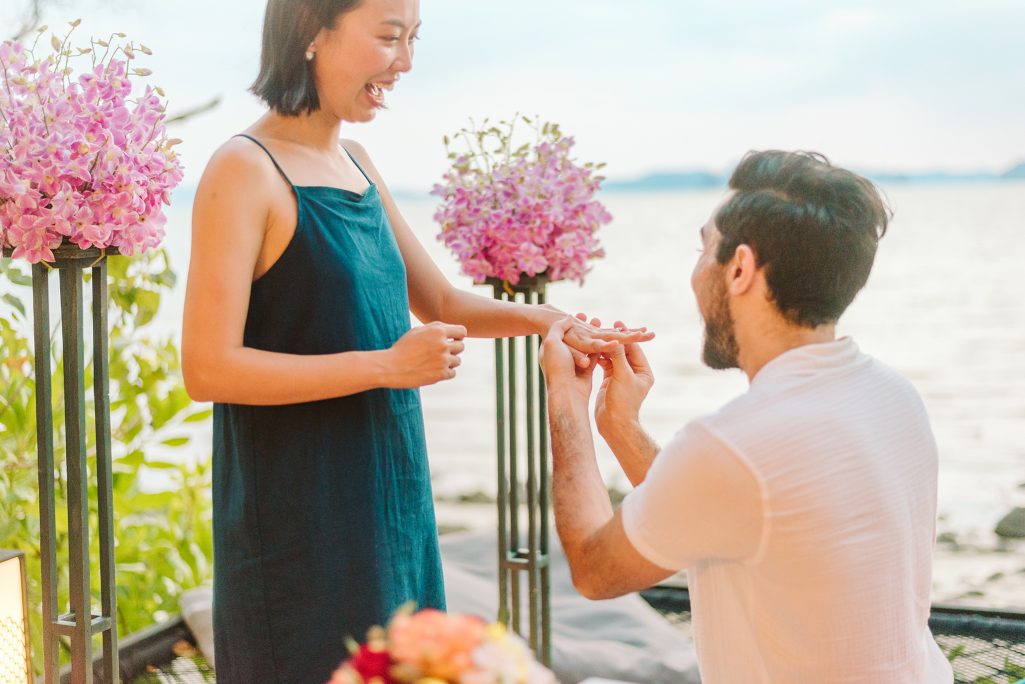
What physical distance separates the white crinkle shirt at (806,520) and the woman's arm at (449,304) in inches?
24.9

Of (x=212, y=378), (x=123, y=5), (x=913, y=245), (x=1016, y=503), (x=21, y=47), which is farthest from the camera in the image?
(x=913, y=245)

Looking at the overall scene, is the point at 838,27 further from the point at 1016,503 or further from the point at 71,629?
the point at 71,629

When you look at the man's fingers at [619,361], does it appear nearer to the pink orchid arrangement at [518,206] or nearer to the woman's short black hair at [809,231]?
the woman's short black hair at [809,231]

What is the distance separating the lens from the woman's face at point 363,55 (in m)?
1.54

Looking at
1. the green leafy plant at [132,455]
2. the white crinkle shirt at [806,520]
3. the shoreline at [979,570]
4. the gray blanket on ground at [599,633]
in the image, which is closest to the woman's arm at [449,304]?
the white crinkle shirt at [806,520]

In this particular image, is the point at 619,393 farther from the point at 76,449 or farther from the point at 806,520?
the point at 76,449

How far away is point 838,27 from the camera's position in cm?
998

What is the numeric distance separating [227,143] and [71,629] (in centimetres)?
86

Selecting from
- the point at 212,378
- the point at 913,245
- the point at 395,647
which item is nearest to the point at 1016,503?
the point at 212,378

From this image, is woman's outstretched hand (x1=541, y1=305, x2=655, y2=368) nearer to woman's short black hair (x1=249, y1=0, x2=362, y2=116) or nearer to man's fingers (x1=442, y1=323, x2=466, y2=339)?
man's fingers (x1=442, y1=323, x2=466, y2=339)

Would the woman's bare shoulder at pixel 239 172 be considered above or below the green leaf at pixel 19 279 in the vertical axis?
above

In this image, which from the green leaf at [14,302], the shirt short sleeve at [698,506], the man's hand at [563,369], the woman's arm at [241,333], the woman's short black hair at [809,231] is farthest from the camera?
the green leaf at [14,302]

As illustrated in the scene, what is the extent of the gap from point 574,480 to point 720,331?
0.84 feet

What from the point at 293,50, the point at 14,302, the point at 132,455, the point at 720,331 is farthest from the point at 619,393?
the point at 132,455
